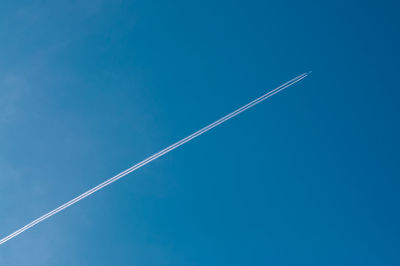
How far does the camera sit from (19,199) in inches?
204

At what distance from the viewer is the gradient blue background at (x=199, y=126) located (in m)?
5.25

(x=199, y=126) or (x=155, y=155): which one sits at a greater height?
(x=199, y=126)

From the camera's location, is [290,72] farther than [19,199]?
Yes

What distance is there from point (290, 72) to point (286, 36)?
1.78ft

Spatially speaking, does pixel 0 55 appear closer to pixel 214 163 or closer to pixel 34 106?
pixel 34 106

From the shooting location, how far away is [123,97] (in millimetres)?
5441

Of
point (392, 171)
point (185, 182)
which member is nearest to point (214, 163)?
point (185, 182)

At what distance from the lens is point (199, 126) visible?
5.45m

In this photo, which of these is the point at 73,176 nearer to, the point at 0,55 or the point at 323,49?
the point at 0,55

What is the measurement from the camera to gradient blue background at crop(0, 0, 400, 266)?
525cm

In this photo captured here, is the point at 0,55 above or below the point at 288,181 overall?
above

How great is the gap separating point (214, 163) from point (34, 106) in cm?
266

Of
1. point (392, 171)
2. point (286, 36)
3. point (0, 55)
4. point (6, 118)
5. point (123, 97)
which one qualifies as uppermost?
point (286, 36)

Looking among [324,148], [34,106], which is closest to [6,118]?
[34,106]
